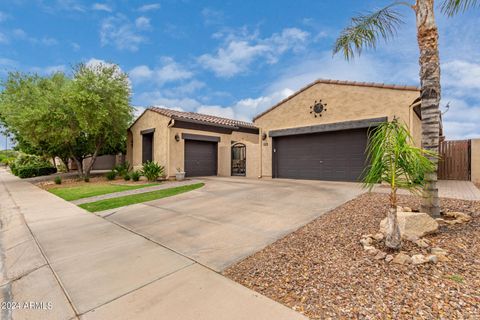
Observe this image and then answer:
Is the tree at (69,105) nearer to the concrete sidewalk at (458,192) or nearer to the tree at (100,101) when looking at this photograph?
the tree at (100,101)

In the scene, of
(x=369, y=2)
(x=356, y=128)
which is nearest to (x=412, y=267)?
(x=369, y=2)

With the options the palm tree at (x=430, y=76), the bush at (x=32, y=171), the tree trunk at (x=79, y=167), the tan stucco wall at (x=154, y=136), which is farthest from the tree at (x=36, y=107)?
the palm tree at (x=430, y=76)

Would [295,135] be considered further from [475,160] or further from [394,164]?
[394,164]

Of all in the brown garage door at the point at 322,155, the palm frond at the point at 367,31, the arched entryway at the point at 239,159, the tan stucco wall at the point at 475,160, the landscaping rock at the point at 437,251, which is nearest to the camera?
the landscaping rock at the point at 437,251

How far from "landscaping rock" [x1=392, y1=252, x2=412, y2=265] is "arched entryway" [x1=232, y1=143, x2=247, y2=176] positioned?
40.6 ft

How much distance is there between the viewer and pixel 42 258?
391cm

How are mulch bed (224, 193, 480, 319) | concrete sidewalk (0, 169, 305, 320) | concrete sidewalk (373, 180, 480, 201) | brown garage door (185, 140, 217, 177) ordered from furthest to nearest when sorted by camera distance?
brown garage door (185, 140, 217, 177), concrete sidewalk (373, 180, 480, 201), concrete sidewalk (0, 169, 305, 320), mulch bed (224, 193, 480, 319)

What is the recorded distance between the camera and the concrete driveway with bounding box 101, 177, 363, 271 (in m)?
4.06

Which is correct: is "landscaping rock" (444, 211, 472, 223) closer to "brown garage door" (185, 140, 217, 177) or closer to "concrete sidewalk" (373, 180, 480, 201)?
"concrete sidewalk" (373, 180, 480, 201)

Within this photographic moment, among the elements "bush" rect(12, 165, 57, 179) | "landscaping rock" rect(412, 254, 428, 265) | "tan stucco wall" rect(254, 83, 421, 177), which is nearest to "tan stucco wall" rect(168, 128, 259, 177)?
"tan stucco wall" rect(254, 83, 421, 177)

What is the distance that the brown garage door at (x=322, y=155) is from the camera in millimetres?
10602

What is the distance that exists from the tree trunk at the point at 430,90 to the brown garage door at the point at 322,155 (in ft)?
20.9

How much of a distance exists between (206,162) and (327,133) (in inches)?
332

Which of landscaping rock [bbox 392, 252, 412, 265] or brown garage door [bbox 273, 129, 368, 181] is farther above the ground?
brown garage door [bbox 273, 129, 368, 181]
